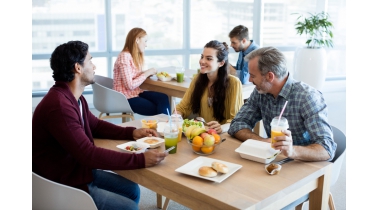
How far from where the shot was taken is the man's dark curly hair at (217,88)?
9.99 feet

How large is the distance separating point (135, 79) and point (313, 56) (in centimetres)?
338

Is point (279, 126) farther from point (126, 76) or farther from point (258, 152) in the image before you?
point (126, 76)

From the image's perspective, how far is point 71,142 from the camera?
195cm

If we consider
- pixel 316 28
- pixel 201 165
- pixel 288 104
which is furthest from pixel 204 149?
pixel 316 28

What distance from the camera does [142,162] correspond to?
1959 millimetres

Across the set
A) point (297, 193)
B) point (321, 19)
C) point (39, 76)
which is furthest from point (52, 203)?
point (321, 19)

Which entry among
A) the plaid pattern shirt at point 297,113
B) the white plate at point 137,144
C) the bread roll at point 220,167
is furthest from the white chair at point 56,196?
the plaid pattern shirt at point 297,113

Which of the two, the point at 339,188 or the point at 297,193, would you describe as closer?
the point at 297,193

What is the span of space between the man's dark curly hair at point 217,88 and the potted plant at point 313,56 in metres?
3.69

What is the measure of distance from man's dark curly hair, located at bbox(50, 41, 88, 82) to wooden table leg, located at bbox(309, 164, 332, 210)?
4.25 ft

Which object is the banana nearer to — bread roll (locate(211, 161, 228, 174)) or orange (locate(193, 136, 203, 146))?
orange (locate(193, 136, 203, 146))
